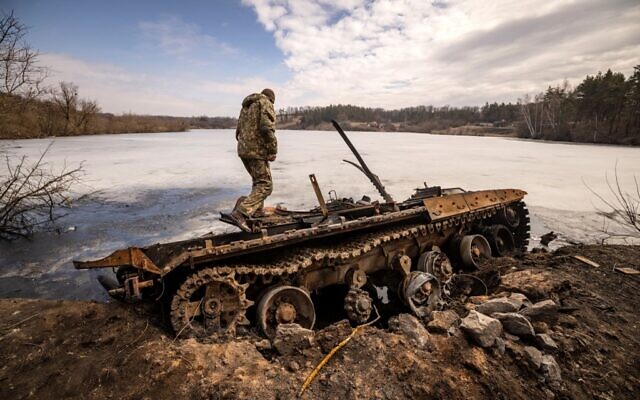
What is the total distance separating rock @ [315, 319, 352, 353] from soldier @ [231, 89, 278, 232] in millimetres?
1911

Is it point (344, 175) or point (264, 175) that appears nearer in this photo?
point (264, 175)

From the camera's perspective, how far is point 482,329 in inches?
133

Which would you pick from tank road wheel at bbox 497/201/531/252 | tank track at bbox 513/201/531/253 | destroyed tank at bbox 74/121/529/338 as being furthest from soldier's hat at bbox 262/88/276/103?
tank track at bbox 513/201/531/253

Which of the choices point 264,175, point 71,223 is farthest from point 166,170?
point 264,175

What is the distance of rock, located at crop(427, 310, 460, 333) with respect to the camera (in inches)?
142

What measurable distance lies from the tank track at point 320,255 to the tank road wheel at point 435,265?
37 centimetres

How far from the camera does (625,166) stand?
17.8 m

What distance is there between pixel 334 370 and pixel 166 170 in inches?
619

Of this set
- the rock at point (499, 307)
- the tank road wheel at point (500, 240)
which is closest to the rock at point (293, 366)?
the rock at point (499, 307)

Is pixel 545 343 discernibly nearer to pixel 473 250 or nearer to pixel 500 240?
pixel 473 250

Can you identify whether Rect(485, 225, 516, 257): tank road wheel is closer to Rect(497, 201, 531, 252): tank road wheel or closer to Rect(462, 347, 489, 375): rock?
Rect(497, 201, 531, 252): tank road wheel

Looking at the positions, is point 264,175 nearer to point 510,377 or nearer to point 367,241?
point 367,241

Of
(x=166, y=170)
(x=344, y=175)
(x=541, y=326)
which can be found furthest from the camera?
(x=166, y=170)

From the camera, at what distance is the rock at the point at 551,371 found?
2995mm
